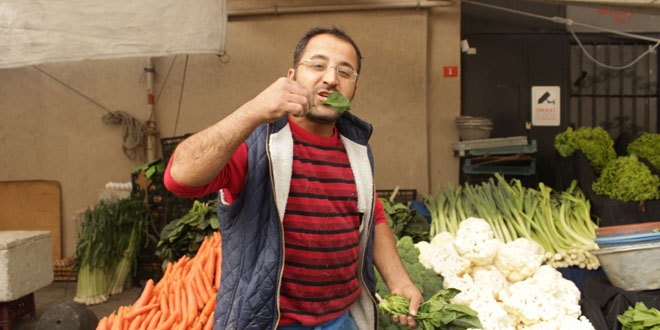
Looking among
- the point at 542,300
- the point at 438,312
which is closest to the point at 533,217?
the point at 542,300

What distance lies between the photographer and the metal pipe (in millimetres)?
6012

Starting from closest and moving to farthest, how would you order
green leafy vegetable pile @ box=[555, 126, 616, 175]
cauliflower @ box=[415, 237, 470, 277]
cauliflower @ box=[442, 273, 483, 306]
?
cauliflower @ box=[442, 273, 483, 306], cauliflower @ box=[415, 237, 470, 277], green leafy vegetable pile @ box=[555, 126, 616, 175]

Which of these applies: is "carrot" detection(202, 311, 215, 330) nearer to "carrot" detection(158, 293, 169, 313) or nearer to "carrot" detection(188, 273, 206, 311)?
"carrot" detection(188, 273, 206, 311)

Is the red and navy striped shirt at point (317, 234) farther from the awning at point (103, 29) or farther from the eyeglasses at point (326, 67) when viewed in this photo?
the awning at point (103, 29)

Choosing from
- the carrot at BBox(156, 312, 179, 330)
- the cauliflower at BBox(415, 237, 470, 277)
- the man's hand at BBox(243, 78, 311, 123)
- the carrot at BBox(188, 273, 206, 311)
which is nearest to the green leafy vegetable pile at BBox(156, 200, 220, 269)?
the carrot at BBox(188, 273, 206, 311)

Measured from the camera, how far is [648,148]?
5168mm

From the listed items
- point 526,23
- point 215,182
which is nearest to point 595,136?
point 526,23

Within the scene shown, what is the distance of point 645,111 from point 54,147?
8.57 m

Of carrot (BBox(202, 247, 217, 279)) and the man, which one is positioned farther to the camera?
carrot (BBox(202, 247, 217, 279))

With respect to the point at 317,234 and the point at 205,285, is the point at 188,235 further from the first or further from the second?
the point at 317,234

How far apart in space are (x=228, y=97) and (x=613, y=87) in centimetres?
551

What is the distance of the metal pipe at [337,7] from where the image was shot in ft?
19.7

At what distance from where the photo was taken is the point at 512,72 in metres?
6.58

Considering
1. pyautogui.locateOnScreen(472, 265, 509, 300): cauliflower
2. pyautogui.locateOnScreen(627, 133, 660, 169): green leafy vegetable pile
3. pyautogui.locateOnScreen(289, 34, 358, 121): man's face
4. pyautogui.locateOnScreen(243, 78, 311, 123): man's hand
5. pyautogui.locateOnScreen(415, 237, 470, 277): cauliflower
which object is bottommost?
pyautogui.locateOnScreen(472, 265, 509, 300): cauliflower
